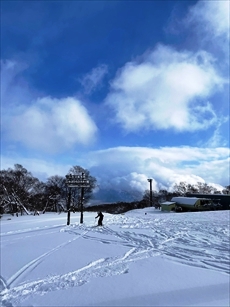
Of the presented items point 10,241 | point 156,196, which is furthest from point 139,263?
point 156,196

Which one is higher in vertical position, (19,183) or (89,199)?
(19,183)

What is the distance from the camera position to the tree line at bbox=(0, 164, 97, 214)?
4172 centimetres

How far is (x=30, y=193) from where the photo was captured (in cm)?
4888

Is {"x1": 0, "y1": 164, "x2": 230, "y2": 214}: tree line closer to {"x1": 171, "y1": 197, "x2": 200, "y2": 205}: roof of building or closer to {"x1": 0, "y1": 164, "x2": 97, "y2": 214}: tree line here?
{"x1": 0, "y1": 164, "x2": 97, "y2": 214}: tree line

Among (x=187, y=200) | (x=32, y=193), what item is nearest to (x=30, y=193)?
(x=32, y=193)

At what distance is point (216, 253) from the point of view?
11.8 m

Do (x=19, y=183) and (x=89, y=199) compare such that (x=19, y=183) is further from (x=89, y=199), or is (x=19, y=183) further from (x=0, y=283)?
(x=0, y=283)

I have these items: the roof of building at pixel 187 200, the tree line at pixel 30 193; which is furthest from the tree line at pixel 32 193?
the roof of building at pixel 187 200

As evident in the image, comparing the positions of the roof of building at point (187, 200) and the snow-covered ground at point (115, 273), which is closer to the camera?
the snow-covered ground at point (115, 273)

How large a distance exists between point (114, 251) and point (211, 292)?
19.0 feet

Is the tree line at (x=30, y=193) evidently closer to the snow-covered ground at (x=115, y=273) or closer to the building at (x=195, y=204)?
the building at (x=195, y=204)

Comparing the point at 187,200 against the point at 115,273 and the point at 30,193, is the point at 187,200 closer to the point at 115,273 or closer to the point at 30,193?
the point at 30,193

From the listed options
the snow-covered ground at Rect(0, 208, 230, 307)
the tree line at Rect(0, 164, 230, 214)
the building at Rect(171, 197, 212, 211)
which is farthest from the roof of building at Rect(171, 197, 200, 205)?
the snow-covered ground at Rect(0, 208, 230, 307)

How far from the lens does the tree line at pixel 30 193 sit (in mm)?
41719
